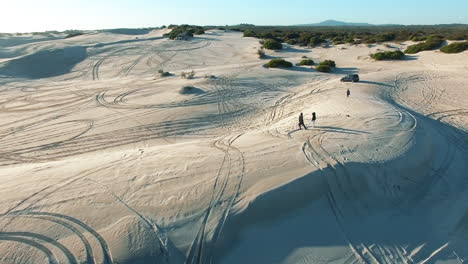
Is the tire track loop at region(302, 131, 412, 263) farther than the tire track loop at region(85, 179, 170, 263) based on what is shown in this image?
Yes

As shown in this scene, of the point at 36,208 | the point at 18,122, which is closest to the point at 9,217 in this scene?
the point at 36,208

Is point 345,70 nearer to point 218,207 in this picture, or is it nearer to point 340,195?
point 340,195

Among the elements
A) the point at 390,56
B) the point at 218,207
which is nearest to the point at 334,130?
the point at 218,207

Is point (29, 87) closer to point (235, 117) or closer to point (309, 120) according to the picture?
point (235, 117)

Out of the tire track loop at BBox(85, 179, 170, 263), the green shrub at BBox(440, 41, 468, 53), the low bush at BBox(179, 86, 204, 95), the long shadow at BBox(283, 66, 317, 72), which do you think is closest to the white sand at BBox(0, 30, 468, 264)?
the tire track loop at BBox(85, 179, 170, 263)

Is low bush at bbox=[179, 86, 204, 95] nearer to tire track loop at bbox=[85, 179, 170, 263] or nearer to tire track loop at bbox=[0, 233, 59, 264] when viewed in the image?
tire track loop at bbox=[85, 179, 170, 263]
